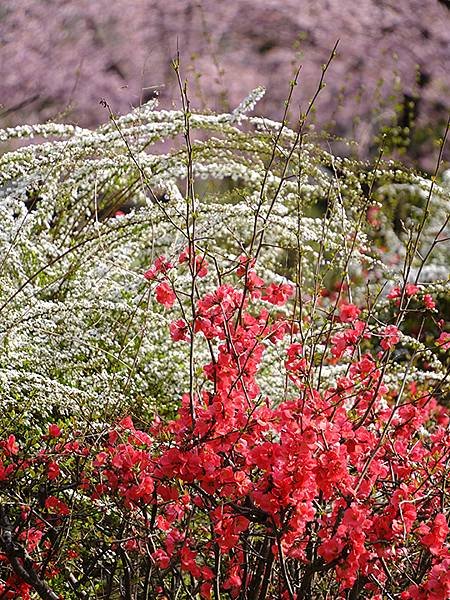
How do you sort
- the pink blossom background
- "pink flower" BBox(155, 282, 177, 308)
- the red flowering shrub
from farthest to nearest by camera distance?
the pink blossom background < "pink flower" BBox(155, 282, 177, 308) < the red flowering shrub

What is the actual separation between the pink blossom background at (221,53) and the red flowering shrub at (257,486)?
3.18 m

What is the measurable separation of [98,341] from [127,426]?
0.96m

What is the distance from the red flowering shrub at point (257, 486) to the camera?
166 centimetres

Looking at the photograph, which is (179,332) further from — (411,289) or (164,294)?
(411,289)

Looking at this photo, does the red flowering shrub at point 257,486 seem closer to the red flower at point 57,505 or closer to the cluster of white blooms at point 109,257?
the red flower at point 57,505

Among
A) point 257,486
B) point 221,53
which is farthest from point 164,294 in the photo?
point 221,53

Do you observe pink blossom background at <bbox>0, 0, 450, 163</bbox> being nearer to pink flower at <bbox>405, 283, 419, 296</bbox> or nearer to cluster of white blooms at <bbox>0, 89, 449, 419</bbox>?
cluster of white blooms at <bbox>0, 89, 449, 419</bbox>

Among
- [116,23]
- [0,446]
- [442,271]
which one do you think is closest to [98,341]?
[0,446]

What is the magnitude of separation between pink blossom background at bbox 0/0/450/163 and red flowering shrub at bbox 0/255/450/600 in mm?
3183

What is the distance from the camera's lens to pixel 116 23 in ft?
19.8

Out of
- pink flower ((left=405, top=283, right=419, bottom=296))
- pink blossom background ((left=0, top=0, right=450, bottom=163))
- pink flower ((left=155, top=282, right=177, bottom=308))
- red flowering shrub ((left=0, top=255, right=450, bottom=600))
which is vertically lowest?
red flowering shrub ((left=0, top=255, right=450, bottom=600))

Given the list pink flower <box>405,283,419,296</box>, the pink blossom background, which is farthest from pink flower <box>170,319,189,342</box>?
the pink blossom background

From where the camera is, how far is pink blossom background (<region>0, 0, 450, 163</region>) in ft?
19.0

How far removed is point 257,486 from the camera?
169cm
